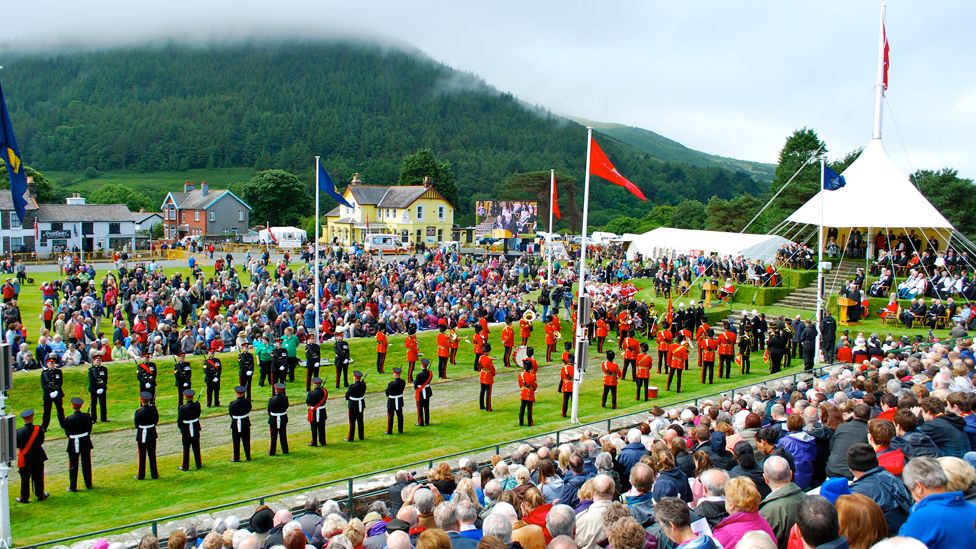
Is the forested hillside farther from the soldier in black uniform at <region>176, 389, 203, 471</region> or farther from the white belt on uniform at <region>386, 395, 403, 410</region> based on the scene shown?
the soldier in black uniform at <region>176, 389, 203, 471</region>

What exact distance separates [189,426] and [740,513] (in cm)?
1026

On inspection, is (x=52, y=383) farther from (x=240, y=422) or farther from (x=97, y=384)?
(x=240, y=422)

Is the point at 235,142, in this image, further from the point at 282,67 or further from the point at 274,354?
the point at 274,354

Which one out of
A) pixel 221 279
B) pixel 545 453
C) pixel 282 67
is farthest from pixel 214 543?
pixel 282 67

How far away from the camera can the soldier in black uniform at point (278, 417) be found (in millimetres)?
13289

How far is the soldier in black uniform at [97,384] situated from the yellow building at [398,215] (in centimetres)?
5658

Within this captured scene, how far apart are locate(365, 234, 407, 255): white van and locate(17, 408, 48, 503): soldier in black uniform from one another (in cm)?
4724

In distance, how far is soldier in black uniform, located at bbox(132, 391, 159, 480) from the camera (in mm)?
12023

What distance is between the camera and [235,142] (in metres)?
A: 140

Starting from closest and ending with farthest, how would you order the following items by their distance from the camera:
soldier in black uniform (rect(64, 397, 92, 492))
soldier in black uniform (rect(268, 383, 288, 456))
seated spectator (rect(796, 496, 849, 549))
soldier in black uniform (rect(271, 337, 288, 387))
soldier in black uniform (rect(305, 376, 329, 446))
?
seated spectator (rect(796, 496, 849, 549)) < soldier in black uniform (rect(64, 397, 92, 492)) < soldier in black uniform (rect(268, 383, 288, 456)) < soldier in black uniform (rect(305, 376, 329, 446)) < soldier in black uniform (rect(271, 337, 288, 387))

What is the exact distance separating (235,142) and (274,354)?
132719 millimetres

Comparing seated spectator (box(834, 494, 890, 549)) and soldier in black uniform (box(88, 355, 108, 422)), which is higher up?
seated spectator (box(834, 494, 890, 549))

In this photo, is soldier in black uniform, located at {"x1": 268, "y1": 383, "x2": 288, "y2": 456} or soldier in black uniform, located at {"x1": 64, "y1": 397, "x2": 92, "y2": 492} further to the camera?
soldier in black uniform, located at {"x1": 268, "y1": 383, "x2": 288, "y2": 456}

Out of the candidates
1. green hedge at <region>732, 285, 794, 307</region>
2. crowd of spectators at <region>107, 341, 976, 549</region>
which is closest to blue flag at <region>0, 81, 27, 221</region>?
crowd of spectators at <region>107, 341, 976, 549</region>
